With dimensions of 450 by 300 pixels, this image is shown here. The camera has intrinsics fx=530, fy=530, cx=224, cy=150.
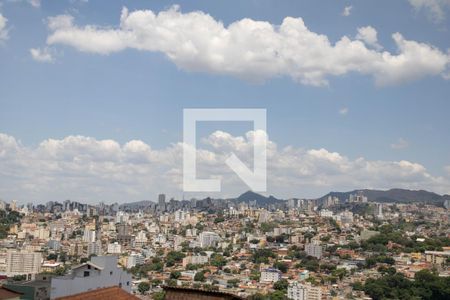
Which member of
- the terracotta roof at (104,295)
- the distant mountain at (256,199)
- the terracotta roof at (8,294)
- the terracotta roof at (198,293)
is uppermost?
the distant mountain at (256,199)

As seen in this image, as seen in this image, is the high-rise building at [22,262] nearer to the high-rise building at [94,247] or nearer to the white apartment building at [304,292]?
the high-rise building at [94,247]

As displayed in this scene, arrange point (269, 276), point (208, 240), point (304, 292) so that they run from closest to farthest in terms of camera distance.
Result: point (304, 292), point (269, 276), point (208, 240)

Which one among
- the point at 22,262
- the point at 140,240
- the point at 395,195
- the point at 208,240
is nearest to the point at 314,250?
the point at 208,240

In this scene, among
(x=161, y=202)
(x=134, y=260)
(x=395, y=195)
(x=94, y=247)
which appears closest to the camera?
(x=134, y=260)

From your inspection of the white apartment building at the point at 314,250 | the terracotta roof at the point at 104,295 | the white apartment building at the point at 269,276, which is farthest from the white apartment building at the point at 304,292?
the terracotta roof at the point at 104,295

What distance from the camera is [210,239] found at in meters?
35.6

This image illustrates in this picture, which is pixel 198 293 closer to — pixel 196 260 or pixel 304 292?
pixel 304 292

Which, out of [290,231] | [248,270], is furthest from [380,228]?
[248,270]

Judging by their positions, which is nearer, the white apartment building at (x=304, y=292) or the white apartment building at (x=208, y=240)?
the white apartment building at (x=304, y=292)

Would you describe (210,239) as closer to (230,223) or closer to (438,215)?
(230,223)

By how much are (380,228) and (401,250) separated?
7.07 meters

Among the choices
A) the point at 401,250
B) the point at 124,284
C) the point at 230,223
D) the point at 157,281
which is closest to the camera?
the point at 124,284

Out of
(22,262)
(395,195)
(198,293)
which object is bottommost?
(22,262)

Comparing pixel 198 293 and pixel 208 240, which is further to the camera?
pixel 208 240
